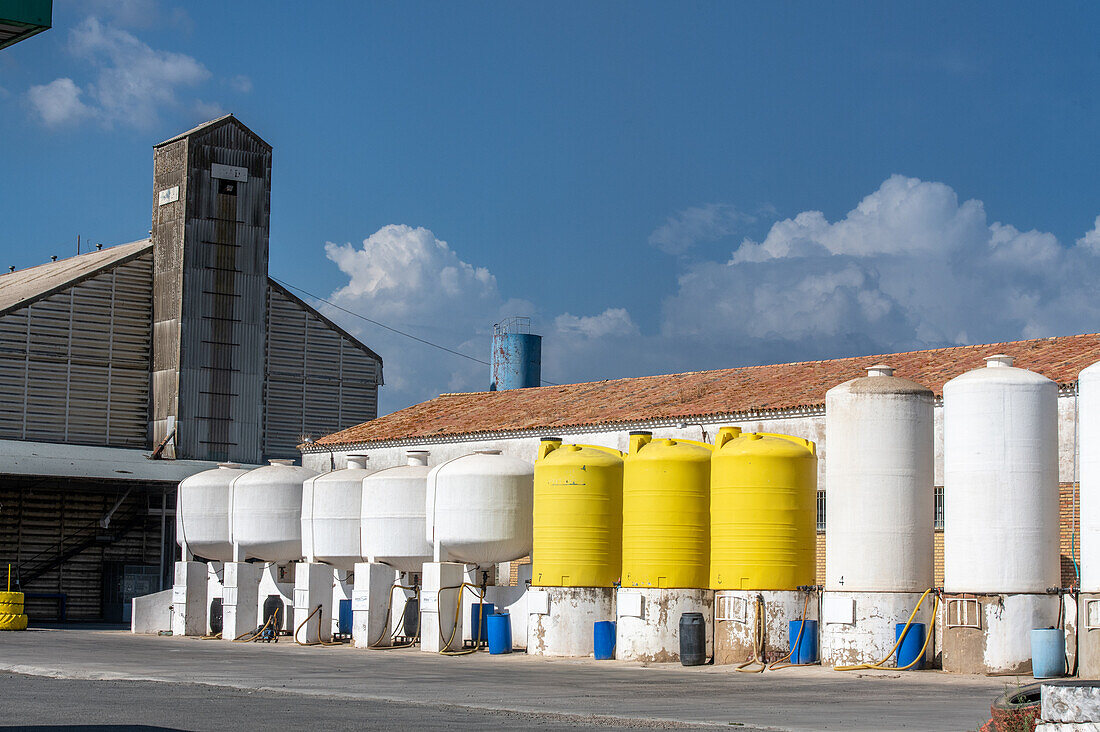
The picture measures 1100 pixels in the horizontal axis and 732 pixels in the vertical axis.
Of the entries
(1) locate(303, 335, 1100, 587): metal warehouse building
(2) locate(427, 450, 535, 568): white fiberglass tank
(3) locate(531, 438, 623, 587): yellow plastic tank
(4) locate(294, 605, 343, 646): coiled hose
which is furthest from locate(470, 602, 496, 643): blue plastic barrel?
(1) locate(303, 335, 1100, 587): metal warehouse building

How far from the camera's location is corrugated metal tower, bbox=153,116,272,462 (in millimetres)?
46562

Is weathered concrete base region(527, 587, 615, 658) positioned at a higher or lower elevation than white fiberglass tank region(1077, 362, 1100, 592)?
lower

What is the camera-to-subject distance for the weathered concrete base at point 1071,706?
11.1 metres

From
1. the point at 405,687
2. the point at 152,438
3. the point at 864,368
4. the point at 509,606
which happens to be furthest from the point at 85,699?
the point at 152,438

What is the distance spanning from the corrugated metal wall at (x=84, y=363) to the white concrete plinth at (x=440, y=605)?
1921 centimetres

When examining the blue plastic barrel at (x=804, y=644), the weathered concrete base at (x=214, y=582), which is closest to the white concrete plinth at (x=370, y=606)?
the weathered concrete base at (x=214, y=582)

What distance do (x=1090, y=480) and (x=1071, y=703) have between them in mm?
12986

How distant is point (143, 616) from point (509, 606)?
12216 mm

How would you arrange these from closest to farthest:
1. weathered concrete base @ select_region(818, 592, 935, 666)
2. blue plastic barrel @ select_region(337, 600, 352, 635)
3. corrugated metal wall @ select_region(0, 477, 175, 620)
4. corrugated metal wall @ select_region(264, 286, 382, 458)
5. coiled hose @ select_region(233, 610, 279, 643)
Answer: weathered concrete base @ select_region(818, 592, 935, 666)
blue plastic barrel @ select_region(337, 600, 352, 635)
coiled hose @ select_region(233, 610, 279, 643)
corrugated metal wall @ select_region(0, 477, 175, 620)
corrugated metal wall @ select_region(264, 286, 382, 458)

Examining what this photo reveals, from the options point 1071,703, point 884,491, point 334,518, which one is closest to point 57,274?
point 334,518

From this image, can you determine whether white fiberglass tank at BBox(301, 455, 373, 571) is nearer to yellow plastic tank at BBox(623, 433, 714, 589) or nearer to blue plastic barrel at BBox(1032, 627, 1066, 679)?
yellow plastic tank at BBox(623, 433, 714, 589)

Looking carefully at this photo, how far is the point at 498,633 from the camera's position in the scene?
29.5m

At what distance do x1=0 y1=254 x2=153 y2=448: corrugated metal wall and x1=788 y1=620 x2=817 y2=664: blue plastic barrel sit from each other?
2744cm

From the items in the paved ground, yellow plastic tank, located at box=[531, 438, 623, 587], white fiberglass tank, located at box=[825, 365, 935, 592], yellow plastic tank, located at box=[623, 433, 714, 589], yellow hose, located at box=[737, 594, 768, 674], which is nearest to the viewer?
the paved ground
